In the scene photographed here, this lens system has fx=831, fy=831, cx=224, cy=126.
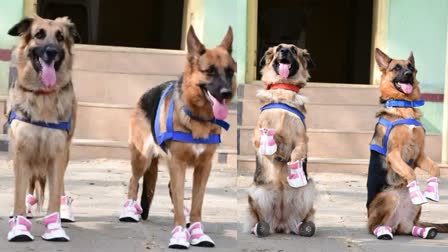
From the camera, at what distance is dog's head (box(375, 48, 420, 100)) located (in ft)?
19.9

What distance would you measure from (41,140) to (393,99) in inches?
101

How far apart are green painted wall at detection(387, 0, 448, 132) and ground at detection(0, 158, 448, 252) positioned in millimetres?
2165

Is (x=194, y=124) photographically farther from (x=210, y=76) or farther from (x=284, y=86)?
(x=284, y=86)

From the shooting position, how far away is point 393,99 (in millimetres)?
6109

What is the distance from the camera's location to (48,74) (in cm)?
526

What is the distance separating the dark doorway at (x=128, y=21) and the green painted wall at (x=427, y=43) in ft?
18.3

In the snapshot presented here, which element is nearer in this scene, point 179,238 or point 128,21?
point 179,238

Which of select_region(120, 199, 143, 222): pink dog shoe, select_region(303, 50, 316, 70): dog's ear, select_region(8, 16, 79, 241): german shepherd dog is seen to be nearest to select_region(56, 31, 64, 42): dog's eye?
select_region(8, 16, 79, 241): german shepherd dog

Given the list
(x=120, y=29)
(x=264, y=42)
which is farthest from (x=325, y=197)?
(x=120, y=29)

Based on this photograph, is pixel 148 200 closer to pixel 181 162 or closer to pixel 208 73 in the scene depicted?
pixel 181 162

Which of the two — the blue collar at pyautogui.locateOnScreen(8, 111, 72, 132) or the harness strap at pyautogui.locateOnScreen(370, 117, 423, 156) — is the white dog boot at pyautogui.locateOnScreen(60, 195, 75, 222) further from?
the harness strap at pyautogui.locateOnScreen(370, 117, 423, 156)

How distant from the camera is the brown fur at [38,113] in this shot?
525 centimetres

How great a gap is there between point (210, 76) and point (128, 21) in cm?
1133

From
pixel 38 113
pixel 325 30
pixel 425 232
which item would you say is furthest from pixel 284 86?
pixel 325 30
